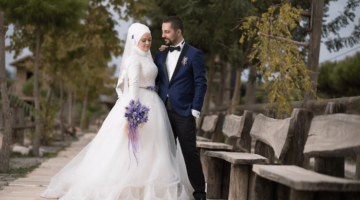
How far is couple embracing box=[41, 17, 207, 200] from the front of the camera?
3.53 m

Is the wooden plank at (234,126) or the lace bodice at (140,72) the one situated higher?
the lace bodice at (140,72)

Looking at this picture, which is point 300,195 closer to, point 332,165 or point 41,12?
point 332,165

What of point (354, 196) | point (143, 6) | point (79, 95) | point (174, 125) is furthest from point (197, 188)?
point (79, 95)

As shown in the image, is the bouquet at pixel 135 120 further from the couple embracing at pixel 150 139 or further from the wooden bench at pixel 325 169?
the wooden bench at pixel 325 169

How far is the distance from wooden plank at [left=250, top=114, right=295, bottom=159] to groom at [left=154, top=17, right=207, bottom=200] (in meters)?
0.69

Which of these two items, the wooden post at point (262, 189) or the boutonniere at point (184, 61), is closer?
the wooden post at point (262, 189)

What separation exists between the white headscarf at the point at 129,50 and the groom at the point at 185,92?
0.27 metres

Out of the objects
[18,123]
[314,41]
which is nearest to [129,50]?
[314,41]

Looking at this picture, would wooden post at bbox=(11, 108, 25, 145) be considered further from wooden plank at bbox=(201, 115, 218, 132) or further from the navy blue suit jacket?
the navy blue suit jacket

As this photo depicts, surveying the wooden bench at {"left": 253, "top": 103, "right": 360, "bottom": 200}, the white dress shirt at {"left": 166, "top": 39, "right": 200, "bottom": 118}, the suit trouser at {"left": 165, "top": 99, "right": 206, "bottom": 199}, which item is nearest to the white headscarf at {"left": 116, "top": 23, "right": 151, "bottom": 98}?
the white dress shirt at {"left": 166, "top": 39, "right": 200, "bottom": 118}

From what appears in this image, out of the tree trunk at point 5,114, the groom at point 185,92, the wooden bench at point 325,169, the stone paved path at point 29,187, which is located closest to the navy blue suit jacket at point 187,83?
the groom at point 185,92

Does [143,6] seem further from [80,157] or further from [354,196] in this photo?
[354,196]

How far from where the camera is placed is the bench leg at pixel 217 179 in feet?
13.3

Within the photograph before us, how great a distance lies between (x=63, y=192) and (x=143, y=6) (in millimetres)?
8460
